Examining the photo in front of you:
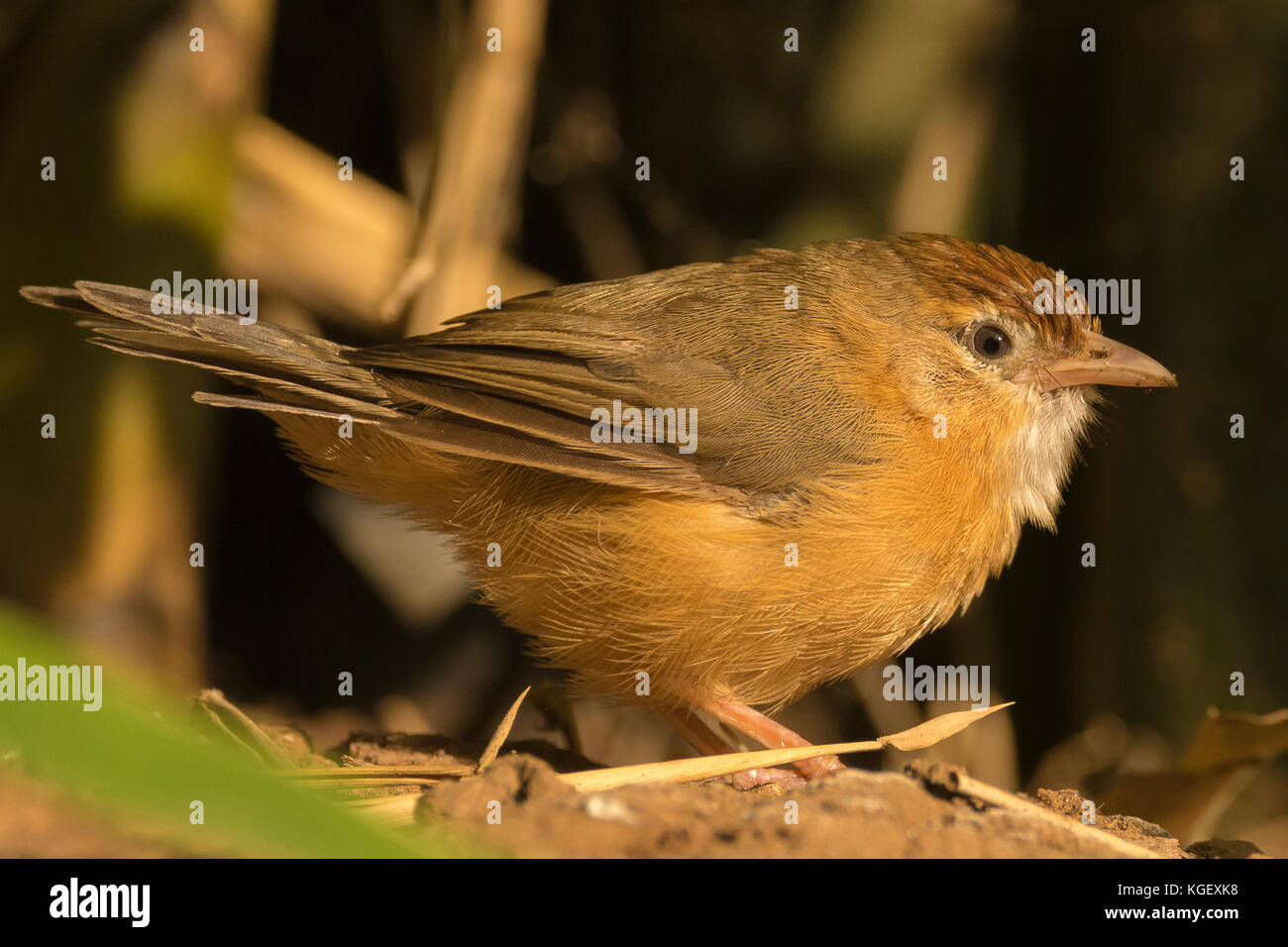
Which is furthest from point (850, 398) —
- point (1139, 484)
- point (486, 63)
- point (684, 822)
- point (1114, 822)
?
point (1139, 484)

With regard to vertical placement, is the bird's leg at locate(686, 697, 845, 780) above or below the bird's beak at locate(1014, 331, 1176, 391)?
below

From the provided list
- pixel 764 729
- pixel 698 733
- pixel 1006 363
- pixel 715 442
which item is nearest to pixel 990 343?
pixel 1006 363

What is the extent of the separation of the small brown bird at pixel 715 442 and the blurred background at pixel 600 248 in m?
0.81

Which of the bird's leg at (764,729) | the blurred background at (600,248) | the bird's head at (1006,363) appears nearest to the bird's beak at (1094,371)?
the bird's head at (1006,363)

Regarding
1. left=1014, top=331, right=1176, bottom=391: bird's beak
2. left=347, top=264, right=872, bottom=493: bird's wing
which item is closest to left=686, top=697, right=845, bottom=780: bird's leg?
left=347, top=264, right=872, bottom=493: bird's wing

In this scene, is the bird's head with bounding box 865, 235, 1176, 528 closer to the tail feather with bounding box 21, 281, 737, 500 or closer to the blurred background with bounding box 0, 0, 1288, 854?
the tail feather with bounding box 21, 281, 737, 500

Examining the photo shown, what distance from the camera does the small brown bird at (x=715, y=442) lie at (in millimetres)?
3371

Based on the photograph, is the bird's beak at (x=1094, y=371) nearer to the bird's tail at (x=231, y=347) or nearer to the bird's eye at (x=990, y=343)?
the bird's eye at (x=990, y=343)

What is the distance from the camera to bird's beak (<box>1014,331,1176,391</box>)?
12.6 ft

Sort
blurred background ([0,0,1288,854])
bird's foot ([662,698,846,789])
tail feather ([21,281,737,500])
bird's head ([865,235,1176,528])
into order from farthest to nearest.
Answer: blurred background ([0,0,1288,854])
bird's head ([865,235,1176,528])
bird's foot ([662,698,846,789])
tail feather ([21,281,737,500])

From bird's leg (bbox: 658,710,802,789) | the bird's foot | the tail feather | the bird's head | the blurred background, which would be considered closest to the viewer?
the tail feather

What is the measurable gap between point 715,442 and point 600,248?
2.76 m

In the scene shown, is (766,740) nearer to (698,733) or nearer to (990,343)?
(698,733)

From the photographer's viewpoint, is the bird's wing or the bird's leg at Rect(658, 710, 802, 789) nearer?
the bird's wing
